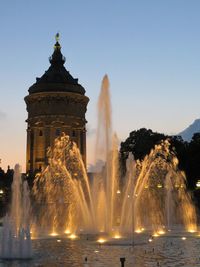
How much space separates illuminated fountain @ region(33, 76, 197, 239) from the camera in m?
26.6

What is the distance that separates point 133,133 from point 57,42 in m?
32.5

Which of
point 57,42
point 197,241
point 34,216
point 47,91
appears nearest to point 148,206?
point 34,216

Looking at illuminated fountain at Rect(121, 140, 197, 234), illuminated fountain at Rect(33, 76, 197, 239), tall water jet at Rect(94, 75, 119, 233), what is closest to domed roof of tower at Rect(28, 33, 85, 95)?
illuminated fountain at Rect(33, 76, 197, 239)

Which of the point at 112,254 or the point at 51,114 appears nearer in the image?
the point at 112,254

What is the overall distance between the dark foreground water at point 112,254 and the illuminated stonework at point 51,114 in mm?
61752

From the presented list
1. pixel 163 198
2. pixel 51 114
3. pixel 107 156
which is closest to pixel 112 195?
pixel 107 156

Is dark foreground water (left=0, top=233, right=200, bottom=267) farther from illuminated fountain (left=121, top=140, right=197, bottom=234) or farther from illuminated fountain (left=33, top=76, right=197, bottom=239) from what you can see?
illuminated fountain (left=121, top=140, right=197, bottom=234)

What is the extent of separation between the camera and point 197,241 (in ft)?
75.3

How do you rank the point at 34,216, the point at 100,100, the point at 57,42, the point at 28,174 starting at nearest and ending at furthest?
the point at 100,100 < the point at 34,216 < the point at 28,174 < the point at 57,42

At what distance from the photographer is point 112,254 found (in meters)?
17.3

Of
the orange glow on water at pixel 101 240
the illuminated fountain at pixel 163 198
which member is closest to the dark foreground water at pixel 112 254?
the orange glow on water at pixel 101 240

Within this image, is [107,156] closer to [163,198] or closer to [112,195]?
[112,195]

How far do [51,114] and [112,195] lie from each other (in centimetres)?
5926

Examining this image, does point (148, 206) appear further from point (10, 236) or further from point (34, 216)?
point (10, 236)
